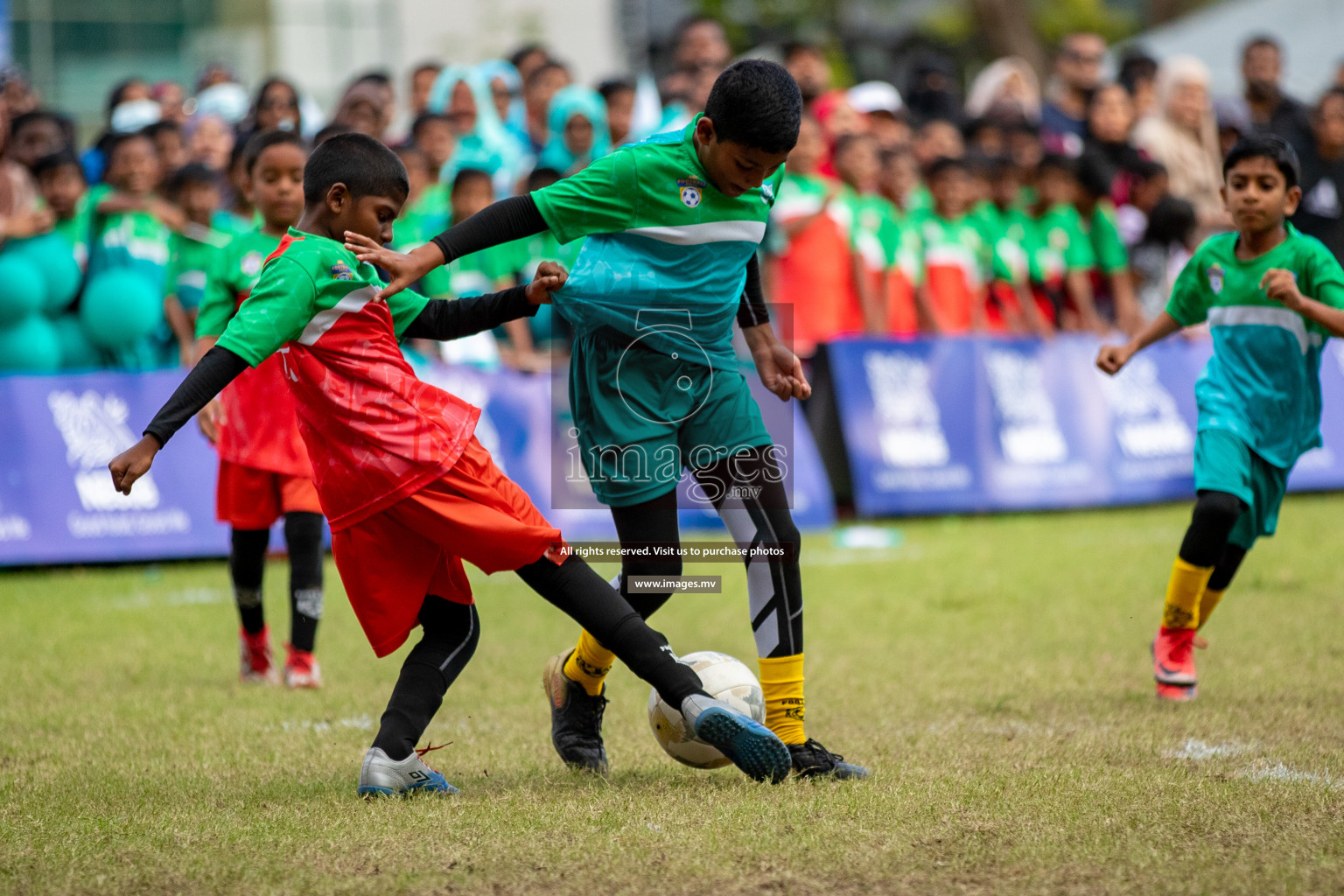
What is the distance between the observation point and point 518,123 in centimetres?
1243

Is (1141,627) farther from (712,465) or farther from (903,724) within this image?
(712,465)

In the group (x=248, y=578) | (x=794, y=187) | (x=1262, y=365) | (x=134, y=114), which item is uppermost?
(x=134, y=114)

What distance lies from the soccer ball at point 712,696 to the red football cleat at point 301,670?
2052mm

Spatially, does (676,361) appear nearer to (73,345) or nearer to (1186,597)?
(1186,597)

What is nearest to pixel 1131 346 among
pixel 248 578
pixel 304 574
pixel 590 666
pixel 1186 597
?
pixel 1186 597

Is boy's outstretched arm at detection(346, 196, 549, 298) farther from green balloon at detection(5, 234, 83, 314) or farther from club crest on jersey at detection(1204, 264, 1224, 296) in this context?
green balloon at detection(5, 234, 83, 314)

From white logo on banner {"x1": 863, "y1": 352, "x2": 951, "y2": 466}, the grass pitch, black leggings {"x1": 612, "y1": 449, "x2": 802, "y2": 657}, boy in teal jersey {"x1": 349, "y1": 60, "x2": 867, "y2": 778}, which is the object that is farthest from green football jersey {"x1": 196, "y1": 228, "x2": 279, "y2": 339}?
white logo on banner {"x1": 863, "y1": 352, "x2": 951, "y2": 466}

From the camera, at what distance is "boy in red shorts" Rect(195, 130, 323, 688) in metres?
6.03

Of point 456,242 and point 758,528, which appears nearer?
point 456,242

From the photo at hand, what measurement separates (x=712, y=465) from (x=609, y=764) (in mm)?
947

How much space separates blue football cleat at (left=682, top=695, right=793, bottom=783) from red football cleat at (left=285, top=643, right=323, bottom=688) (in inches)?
97.7

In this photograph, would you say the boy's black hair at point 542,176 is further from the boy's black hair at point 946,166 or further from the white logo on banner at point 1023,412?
the white logo on banner at point 1023,412

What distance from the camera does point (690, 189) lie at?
4.27 metres

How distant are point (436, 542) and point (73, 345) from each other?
6781 millimetres
